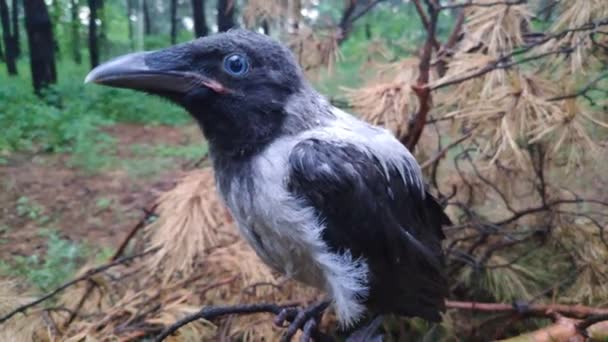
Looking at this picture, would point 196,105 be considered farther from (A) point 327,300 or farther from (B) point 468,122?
(B) point 468,122

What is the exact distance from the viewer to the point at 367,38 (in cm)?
156

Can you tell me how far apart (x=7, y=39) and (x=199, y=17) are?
40 cm

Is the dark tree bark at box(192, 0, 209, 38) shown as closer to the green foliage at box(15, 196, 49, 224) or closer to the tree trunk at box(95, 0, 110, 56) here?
the tree trunk at box(95, 0, 110, 56)

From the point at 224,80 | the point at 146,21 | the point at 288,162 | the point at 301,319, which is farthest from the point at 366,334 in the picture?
the point at 146,21

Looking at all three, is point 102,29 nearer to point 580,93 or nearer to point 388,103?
point 388,103

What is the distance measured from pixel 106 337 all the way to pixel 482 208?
97cm

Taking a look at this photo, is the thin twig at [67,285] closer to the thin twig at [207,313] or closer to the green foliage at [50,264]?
the green foliage at [50,264]

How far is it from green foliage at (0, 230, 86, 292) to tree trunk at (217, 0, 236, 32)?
1.95ft

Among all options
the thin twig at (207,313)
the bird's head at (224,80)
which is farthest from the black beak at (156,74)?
the thin twig at (207,313)

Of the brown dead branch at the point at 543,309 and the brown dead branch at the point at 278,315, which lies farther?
the brown dead branch at the point at 543,309

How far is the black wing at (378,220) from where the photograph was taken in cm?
79

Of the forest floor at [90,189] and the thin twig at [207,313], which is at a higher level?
the forest floor at [90,189]

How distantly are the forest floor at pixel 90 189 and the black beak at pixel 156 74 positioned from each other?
58 centimetres

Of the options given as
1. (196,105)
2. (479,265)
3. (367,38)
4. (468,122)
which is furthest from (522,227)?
(196,105)
